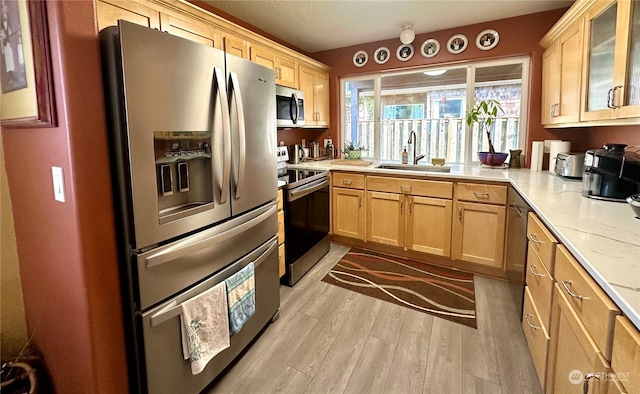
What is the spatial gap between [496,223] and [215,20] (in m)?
2.66

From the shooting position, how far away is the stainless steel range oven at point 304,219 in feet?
8.44

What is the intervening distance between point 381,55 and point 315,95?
0.87 m

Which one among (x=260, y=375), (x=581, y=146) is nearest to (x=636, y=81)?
(x=581, y=146)

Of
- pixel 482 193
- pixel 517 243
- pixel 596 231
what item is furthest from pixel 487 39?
pixel 596 231

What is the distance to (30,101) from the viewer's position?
44.2 inches

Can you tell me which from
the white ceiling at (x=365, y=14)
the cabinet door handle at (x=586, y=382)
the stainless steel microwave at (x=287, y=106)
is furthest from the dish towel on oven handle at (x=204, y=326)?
the white ceiling at (x=365, y=14)

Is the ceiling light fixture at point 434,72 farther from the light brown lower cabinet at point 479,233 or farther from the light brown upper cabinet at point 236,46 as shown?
the light brown upper cabinet at point 236,46

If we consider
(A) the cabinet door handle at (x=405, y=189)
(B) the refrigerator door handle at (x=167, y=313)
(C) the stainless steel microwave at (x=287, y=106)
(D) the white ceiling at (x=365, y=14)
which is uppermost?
(D) the white ceiling at (x=365, y=14)

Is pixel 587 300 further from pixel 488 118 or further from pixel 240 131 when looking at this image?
pixel 488 118

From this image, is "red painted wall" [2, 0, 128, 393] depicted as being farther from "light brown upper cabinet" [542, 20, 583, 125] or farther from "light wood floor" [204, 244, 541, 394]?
"light brown upper cabinet" [542, 20, 583, 125]

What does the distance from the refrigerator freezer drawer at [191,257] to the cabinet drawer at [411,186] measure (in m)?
1.58

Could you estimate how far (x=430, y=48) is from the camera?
339 centimetres

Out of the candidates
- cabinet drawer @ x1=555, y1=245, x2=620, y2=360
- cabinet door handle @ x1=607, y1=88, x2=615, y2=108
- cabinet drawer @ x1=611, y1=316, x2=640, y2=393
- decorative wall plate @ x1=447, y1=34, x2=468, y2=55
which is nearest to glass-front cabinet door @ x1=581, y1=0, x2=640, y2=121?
cabinet door handle @ x1=607, y1=88, x2=615, y2=108

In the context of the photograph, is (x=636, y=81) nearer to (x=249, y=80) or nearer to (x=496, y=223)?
(x=496, y=223)
